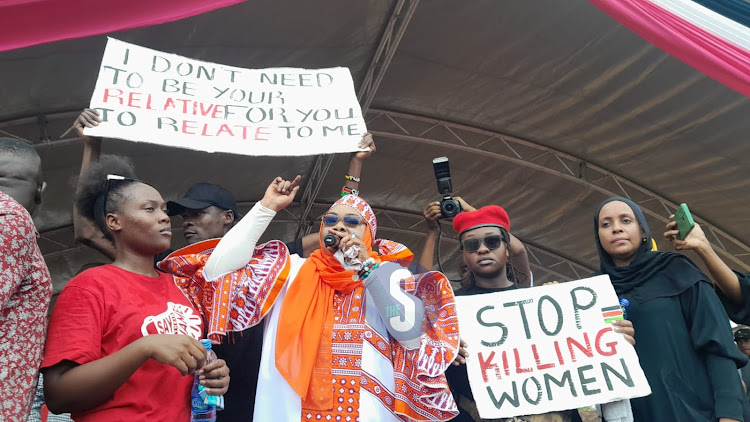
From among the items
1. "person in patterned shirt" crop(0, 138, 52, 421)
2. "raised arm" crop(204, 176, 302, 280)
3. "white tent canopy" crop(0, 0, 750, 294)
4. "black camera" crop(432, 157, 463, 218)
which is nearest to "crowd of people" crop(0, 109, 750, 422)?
"raised arm" crop(204, 176, 302, 280)

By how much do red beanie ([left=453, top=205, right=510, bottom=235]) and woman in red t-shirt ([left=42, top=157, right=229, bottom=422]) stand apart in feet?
4.92

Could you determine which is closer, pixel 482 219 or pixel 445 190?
pixel 482 219

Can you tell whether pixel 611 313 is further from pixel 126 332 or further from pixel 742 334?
pixel 742 334

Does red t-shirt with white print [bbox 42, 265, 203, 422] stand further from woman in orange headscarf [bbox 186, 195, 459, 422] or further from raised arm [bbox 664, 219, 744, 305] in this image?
raised arm [bbox 664, 219, 744, 305]

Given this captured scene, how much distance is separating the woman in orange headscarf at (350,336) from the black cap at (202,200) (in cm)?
81

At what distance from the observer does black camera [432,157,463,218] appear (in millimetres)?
3564

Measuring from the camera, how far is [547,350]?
2.95m

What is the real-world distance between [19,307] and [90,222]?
93 cm

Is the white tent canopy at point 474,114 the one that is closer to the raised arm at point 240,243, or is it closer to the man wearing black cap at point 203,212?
the man wearing black cap at point 203,212

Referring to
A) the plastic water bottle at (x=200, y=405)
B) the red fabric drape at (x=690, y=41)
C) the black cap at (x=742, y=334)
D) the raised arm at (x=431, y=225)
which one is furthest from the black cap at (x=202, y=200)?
the black cap at (x=742, y=334)

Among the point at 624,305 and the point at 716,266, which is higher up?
the point at 716,266

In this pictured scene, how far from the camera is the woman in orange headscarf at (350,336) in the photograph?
2.59 meters

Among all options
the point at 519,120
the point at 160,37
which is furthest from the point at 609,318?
the point at 519,120

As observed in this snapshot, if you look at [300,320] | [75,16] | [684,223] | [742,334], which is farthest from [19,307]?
[742,334]
